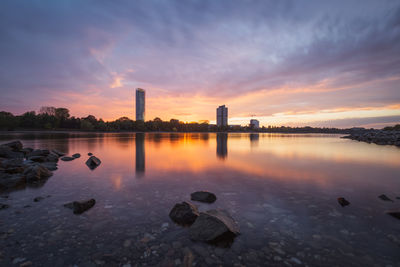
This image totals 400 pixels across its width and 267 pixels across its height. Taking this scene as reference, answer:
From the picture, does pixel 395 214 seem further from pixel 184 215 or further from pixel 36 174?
pixel 36 174

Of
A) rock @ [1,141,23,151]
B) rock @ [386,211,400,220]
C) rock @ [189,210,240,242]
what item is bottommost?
rock @ [386,211,400,220]

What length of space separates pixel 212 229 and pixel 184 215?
1.51m

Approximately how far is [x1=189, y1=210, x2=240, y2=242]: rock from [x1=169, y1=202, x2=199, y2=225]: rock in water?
0.73m

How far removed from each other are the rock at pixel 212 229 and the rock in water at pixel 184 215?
0.73 meters

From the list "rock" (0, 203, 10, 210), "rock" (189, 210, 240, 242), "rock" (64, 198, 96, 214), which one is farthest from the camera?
"rock" (0, 203, 10, 210)

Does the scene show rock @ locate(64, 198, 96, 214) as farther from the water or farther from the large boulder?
the large boulder

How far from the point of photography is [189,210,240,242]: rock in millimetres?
5801

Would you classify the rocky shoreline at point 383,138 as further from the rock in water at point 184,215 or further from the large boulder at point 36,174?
the large boulder at point 36,174

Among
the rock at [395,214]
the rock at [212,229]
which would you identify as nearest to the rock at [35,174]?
the rock at [212,229]

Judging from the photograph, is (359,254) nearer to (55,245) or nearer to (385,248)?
(385,248)

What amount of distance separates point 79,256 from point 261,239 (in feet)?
18.7

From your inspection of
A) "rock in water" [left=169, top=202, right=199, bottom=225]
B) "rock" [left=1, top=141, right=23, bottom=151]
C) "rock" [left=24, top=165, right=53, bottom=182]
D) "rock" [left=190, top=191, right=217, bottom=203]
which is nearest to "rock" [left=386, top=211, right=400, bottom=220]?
"rock" [left=190, top=191, right=217, bottom=203]

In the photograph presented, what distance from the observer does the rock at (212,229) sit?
5.80 meters

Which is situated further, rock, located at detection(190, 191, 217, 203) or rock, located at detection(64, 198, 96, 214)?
rock, located at detection(190, 191, 217, 203)
